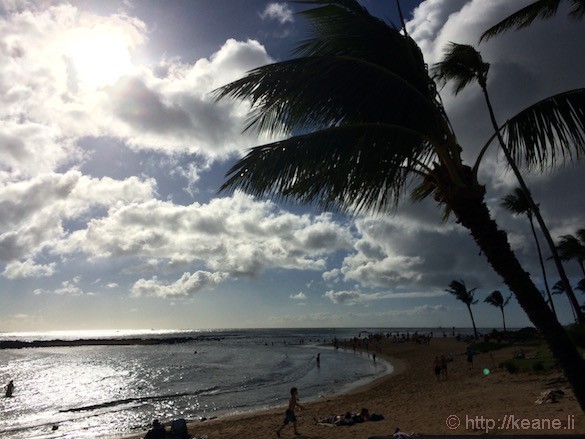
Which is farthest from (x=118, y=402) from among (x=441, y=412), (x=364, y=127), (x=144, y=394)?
(x=364, y=127)

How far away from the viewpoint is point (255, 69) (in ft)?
15.4

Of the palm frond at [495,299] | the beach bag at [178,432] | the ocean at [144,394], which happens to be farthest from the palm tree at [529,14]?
the palm frond at [495,299]

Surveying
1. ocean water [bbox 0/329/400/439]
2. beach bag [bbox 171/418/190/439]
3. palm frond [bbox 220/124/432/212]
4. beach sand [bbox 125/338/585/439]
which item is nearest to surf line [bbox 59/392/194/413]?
ocean water [bbox 0/329/400/439]

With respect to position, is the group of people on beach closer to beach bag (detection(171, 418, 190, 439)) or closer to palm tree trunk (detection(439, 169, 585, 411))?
beach bag (detection(171, 418, 190, 439))

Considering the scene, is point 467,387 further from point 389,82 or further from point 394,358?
point 394,358

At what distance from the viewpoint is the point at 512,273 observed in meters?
4.02

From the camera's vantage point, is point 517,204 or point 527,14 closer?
point 527,14

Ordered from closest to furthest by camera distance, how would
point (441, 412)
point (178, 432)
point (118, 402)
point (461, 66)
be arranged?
1. point (461, 66)
2. point (178, 432)
3. point (441, 412)
4. point (118, 402)

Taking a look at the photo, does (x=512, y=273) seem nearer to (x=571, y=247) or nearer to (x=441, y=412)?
(x=441, y=412)

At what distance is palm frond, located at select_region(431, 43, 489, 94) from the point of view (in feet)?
22.9

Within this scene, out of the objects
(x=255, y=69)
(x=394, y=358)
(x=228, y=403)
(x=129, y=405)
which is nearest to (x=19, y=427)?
(x=129, y=405)

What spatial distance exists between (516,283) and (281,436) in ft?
38.6

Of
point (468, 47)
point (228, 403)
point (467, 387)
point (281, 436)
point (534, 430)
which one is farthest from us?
point (228, 403)

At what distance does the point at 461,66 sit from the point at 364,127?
3932 millimetres
